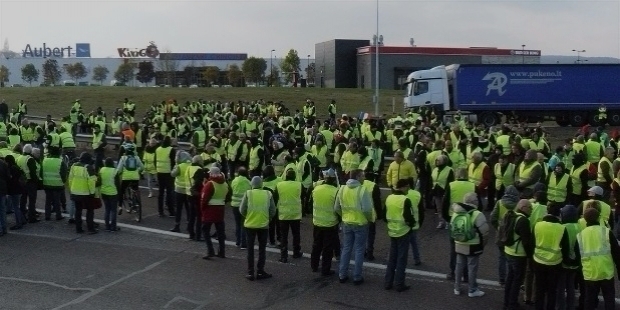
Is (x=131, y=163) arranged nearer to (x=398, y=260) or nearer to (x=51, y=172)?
(x=51, y=172)

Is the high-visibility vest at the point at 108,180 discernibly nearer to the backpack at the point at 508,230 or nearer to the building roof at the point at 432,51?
the backpack at the point at 508,230

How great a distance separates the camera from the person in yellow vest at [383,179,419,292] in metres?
10.4

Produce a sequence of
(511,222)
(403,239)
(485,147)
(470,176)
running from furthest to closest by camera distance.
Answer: (485,147), (470,176), (403,239), (511,222)

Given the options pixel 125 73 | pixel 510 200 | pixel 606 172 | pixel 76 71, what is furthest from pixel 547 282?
pixel 76 71

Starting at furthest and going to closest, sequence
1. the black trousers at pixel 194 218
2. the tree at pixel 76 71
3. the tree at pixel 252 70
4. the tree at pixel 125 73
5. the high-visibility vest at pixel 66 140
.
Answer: the tree at pixel 76 71 → the tree at pixel 125 73 → the tree at pixel 252 70 → the high-visibility vest at pixel 66 140 → the black trousers at pixel 194 218

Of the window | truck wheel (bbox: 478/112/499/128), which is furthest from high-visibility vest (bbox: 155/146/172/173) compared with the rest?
truck wheel (bbox: 478/112/499/128)

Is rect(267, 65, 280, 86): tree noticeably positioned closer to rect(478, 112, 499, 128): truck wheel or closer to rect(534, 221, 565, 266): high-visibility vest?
rect(478, 112, 499, 128): truck wheel

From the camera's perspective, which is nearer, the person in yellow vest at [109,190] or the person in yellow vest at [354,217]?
the person in yellow vest at [354,217]

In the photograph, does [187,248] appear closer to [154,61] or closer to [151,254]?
[151,254]

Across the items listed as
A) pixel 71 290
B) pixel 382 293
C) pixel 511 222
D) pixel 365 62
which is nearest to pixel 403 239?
pixel 382 293

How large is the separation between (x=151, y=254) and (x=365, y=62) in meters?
59.2

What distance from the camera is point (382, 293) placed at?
10562 mm

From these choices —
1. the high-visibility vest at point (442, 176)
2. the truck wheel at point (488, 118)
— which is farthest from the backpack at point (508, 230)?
the truck wheel at point (488, 118)

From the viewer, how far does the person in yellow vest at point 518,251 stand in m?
9.37
